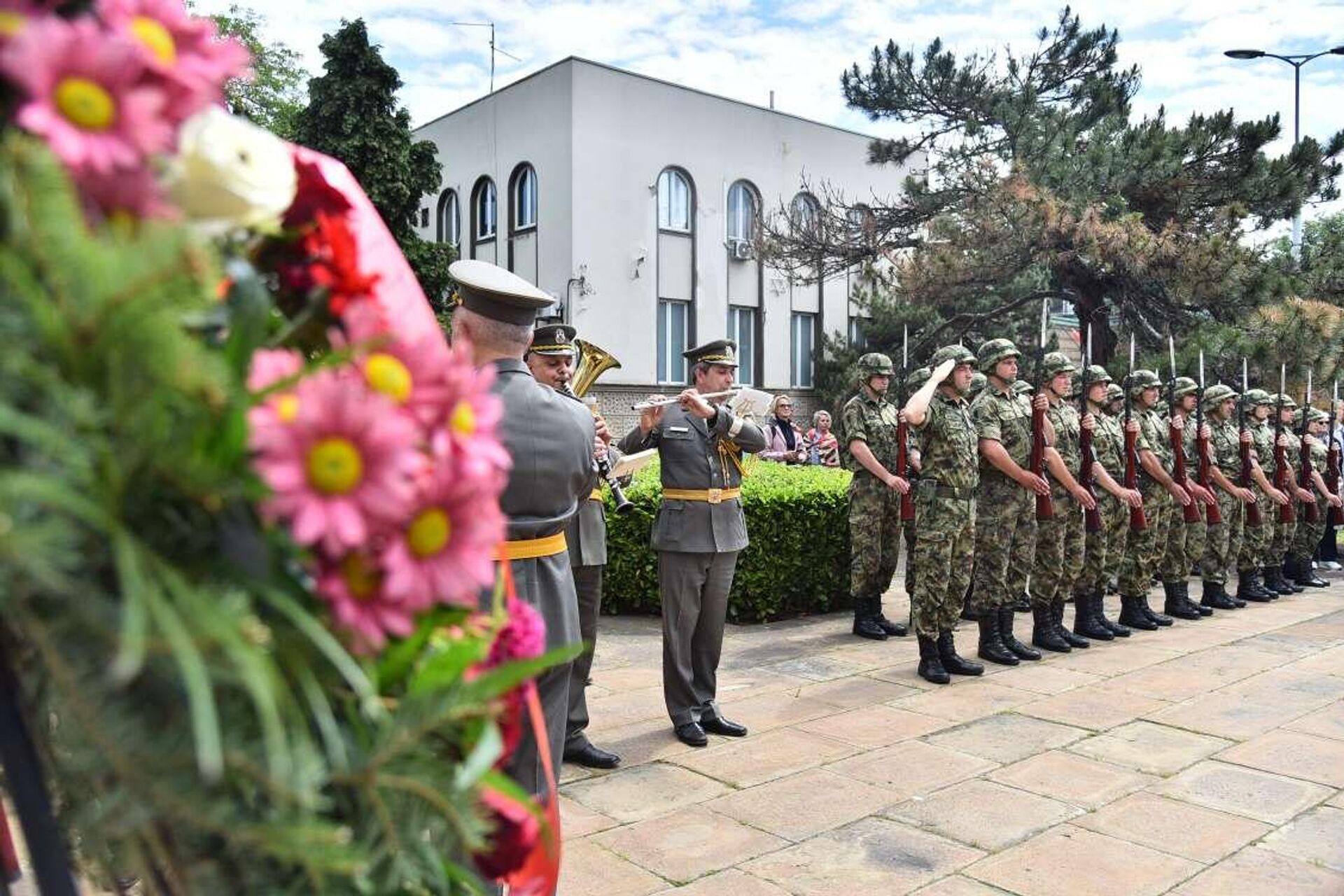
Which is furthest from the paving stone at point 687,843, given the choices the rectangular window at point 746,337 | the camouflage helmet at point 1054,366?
the rectangular window at point 746,337

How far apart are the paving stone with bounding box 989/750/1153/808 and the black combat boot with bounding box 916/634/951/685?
55.2 inches

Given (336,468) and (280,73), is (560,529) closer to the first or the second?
(336,468)

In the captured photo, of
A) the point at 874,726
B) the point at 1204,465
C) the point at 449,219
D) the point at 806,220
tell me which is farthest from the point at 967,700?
the point at 449,219

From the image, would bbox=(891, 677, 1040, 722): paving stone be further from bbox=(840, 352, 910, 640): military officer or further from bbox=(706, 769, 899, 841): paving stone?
bbox=(840, 352, 910, 640): military officer

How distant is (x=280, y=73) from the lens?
2697cm

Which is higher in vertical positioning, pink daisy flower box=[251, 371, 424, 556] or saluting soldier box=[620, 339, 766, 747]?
pink daisy flower box=[251, 371, 424, 556]

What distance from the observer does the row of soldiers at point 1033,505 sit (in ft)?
21.9

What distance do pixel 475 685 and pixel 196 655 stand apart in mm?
334

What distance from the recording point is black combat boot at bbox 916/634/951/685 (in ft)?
20.9

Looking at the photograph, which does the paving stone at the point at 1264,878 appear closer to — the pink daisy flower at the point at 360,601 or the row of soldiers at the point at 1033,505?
the row of soldiers at the point at 1033,505

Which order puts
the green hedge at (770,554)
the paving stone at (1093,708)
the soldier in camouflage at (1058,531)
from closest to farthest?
the paving stone at (1093,708) < the soldier in camouflage at (1058,531) < the green hedge at (770,554)

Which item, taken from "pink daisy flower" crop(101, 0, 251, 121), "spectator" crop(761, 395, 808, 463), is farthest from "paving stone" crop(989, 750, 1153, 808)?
"spectator" crop(761, 395, 808, 463)

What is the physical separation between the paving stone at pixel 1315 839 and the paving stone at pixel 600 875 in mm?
2311

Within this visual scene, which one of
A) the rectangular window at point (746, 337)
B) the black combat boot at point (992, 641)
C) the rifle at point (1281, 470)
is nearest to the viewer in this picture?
the black combat boot at point (992, 641)
